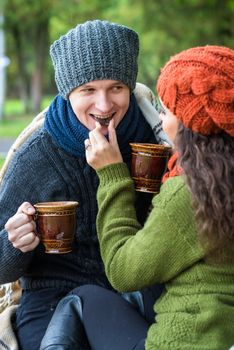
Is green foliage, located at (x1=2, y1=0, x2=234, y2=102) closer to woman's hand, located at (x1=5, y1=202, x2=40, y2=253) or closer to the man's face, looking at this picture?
the man's face

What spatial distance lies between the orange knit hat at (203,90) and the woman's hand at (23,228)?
0.73 metres

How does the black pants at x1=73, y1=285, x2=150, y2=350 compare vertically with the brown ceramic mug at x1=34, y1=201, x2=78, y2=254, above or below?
below

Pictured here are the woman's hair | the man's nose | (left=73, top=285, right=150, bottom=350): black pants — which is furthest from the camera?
the man's nose

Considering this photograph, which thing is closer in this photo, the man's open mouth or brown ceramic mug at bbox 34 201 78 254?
brown ceramic mug at bbox 34 201 78 254

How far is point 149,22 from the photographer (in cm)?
2120

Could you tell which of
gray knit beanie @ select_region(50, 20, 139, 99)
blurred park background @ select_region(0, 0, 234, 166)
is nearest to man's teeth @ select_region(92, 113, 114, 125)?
gray knit beanie @ select_region(50, 20, 139, 99)

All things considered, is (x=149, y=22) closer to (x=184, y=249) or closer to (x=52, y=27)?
(x=52, y=27)

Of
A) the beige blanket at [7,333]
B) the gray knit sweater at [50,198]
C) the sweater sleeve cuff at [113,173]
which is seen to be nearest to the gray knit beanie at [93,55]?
Answer: the gray knit sweater at [50,198]

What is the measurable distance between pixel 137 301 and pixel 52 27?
29.5 m

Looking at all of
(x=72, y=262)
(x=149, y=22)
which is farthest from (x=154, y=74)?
(x=72, y=262)

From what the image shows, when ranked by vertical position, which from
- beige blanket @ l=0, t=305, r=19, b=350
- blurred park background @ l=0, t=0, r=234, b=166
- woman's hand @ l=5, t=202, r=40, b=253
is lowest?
blurred park background @ l=0, t=0, r=234, b=166

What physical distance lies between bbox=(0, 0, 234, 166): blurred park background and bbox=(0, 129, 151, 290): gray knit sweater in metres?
11.3

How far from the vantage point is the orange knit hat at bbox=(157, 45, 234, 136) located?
8.86 ft

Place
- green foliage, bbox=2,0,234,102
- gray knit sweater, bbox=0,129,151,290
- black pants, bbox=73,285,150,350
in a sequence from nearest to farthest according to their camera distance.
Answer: black pants, bbox=73,285,150,350 < gray knit sweater, bbox=0,129,151,290 < green foliage, bbox=2,0,234,102
